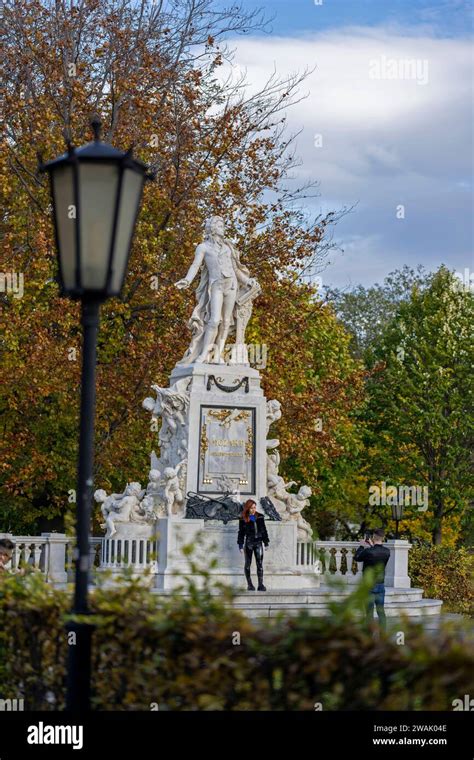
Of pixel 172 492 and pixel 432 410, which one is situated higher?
pixel 432 410

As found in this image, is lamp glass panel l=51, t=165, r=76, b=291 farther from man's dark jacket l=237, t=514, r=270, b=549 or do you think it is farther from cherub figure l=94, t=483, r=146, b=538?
cherub figure l=94, t=483, r=146, b=538

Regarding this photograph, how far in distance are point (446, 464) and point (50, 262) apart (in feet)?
59.2

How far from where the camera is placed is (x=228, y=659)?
613cm

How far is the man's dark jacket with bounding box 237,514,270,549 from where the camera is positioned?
19.8 metres

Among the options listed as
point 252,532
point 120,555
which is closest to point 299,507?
point 252,532

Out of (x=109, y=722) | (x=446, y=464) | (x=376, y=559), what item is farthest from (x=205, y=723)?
(x=446, y=464)

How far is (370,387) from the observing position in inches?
1730

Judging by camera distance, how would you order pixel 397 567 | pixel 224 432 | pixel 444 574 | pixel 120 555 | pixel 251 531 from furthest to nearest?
pixel 444 574 → pixel 397 567 → pixel 224 432 → pixel 120 555 → pixel 251 531

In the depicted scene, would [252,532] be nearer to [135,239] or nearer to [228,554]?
[228,554]

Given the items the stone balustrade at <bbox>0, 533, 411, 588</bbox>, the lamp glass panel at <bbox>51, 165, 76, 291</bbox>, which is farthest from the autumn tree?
the lamp glass panel at <bbox>51, 165, 76, 291</bbox>

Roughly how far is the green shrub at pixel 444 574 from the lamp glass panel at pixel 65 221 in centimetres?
2000

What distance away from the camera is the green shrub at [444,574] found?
27281 millimetres

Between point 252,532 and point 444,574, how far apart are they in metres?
9.57

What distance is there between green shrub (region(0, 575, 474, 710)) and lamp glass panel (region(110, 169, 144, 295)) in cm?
186
